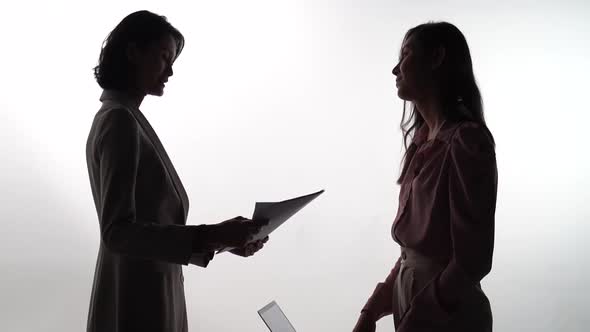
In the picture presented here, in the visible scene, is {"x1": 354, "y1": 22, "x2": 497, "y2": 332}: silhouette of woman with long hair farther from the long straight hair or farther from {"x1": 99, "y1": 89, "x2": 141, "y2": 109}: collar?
{"x1": 99, "y1": 89, "x2": 141, "y2": 109}: collar

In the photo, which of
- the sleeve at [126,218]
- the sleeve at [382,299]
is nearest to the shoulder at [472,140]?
the sleeve at [382,299]

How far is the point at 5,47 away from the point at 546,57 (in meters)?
2.33

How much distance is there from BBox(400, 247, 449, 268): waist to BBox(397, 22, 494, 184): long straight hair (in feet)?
0.90

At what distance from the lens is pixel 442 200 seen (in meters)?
1.03

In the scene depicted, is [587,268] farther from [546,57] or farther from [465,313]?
[465,313]

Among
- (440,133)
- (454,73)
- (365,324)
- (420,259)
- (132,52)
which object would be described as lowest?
(365,324)

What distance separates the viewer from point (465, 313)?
992 millimetres

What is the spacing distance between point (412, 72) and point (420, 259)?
381 millimetres

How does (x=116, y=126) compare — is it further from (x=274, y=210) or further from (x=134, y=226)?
(x=274, y=210)

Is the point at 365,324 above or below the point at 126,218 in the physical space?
below

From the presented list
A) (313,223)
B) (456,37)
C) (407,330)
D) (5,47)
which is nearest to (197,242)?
(407,330)

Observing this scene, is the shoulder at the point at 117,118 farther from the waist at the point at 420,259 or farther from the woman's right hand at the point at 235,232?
the waist at the point at 420,259

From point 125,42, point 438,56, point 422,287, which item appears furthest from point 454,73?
point 125,42

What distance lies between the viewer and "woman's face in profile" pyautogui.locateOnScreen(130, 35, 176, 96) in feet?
3.55
